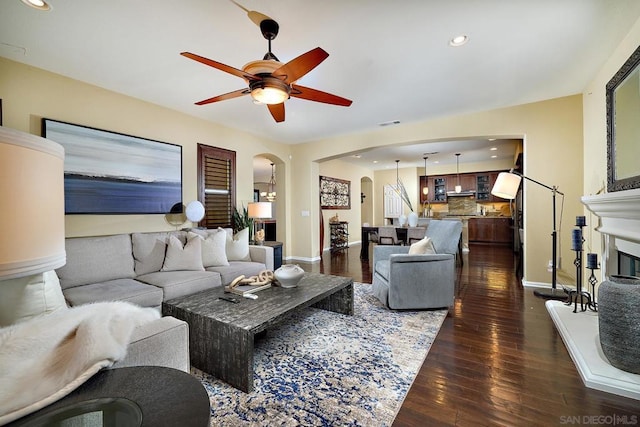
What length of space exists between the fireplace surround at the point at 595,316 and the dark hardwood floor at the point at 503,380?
7cm

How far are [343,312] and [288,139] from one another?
404 centimetres

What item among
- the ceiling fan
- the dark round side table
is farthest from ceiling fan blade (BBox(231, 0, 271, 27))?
the dark round side table

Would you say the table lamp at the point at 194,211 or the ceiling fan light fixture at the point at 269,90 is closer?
the ceiling fan light fixture at the point at 269,90

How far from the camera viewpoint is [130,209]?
11.8 feet

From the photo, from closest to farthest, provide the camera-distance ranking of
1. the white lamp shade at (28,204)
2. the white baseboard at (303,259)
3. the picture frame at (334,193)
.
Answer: the white lamp shade at (28,204)
the white baseboard at (303,259)
the picture frame at (334,193)

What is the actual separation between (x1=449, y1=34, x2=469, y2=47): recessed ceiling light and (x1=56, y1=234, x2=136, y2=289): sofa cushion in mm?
3902

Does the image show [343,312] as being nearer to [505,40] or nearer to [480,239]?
[505,40]

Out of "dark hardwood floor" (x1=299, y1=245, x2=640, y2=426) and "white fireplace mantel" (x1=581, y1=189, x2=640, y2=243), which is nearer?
"dark hardwood floor" (x1=299, y1=245, x2=640, y2=426)

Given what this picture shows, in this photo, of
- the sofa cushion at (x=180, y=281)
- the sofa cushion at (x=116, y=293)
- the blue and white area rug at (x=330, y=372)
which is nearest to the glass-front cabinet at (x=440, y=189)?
the blue and white area rug at (x=330, y=372)

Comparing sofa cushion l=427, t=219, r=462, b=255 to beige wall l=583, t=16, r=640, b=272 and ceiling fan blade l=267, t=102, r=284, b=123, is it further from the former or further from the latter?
ceiling fan blade l=267, t=102, r=284, b=123

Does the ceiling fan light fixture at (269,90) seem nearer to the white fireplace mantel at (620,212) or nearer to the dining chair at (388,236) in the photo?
the white fireplace mantel at (620,212)

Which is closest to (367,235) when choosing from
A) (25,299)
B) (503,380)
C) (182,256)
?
(182,256)

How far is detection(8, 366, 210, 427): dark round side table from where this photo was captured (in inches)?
25.9

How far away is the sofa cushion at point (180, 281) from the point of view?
Answer: 2725 millimetres
